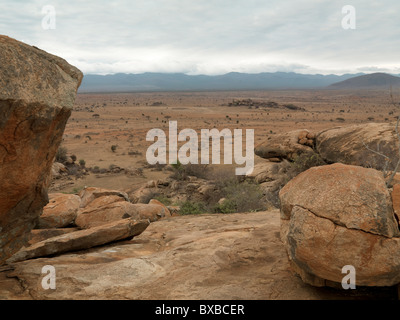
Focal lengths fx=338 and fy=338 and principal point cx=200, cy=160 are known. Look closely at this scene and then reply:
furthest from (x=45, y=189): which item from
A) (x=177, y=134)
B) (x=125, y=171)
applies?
(x=177, y=134)

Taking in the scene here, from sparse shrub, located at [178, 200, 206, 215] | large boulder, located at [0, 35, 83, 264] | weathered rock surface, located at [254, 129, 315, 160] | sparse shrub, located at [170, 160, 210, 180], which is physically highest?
large boulder, located at [0, 35, 83, 264]

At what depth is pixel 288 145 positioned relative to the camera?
1512 centimetres

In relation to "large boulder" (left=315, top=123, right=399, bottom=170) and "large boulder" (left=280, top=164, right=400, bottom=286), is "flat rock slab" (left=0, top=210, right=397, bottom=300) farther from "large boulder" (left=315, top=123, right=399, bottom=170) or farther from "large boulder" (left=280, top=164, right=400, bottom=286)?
"large boulder" (left=315, top=123, right=399, bottom=170)

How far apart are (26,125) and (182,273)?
2748 millimetres

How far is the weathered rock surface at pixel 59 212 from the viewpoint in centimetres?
795

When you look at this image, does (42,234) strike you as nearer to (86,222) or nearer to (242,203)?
(86,222)

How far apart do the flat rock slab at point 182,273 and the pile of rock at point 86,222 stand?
0.23 metres

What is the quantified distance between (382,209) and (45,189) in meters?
4.28

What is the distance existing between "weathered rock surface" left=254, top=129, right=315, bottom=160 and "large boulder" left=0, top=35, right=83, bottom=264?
38.2ft

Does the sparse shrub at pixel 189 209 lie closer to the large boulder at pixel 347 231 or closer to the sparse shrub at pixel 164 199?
the sparse shrub at pixel 164 199

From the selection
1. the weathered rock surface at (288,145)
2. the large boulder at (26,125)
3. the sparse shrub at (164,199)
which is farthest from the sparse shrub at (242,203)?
the large boulder at (26,125)

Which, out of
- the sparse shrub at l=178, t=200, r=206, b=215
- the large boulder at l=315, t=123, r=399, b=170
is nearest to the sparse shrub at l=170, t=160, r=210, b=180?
the sparse shrub at l=178, t=200, r=206, b=215

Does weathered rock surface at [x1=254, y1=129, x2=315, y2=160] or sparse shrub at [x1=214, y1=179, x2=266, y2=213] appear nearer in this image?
sparse shrub at [x1=214, y1=179, x2=266, y2=213]

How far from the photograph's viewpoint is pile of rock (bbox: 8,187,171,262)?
582cm
